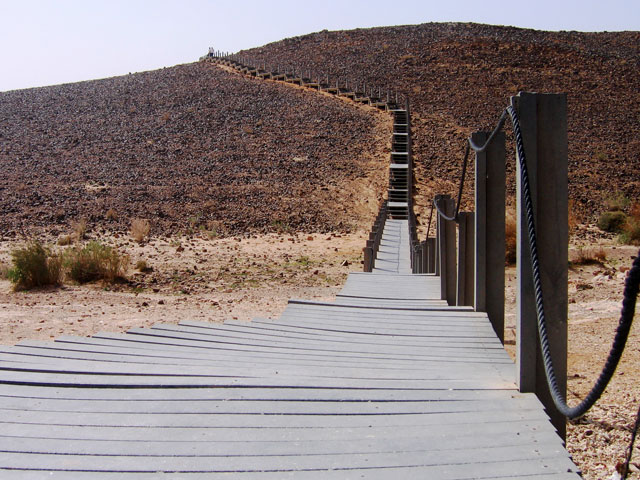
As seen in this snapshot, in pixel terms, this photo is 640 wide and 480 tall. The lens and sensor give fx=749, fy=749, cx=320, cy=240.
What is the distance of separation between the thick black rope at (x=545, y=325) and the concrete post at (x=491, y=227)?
1.63 meters

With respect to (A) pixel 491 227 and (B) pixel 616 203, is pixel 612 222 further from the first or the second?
(A) pixel 491 227

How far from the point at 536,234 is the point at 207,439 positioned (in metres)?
1.69

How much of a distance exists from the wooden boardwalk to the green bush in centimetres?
1767

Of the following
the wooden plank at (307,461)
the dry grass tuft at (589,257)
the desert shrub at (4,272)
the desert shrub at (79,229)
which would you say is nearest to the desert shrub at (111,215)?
the desert shrub at (79,229)

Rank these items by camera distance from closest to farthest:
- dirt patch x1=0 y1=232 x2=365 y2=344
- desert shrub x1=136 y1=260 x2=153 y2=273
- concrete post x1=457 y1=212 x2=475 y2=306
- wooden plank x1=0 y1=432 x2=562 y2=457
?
wooden plank x1=0 y1=432 x2=562 y2=457 < concrete post x1=457 y1=212 x2=475 y2=306 < dirt patch x1=0 y1=232 x2=365 y2=344 < desert shrub x1=136 y1=260 x2=153 y2=273

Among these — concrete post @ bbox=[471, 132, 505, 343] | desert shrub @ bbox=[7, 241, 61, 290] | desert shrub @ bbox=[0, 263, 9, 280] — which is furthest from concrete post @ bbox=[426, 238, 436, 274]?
desert shrub @ bbox=[0, 263, 9, 280]

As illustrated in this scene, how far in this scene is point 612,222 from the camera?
21109 millimetres

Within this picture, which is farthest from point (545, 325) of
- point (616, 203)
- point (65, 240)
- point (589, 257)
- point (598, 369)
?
point (616, 203)

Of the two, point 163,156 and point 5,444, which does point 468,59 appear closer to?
point 163,156

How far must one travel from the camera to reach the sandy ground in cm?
618

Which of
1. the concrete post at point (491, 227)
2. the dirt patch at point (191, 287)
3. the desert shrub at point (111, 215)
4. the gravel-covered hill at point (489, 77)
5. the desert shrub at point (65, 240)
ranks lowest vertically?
the dirt patch at point (191, 287)

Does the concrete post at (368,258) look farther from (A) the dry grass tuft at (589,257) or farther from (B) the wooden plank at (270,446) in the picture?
(B) the wooden plank at (270,446)

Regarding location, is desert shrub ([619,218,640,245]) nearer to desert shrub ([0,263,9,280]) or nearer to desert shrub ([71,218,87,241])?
desert shrub ([71,218,87,241])

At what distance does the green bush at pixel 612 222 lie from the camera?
20889mm
